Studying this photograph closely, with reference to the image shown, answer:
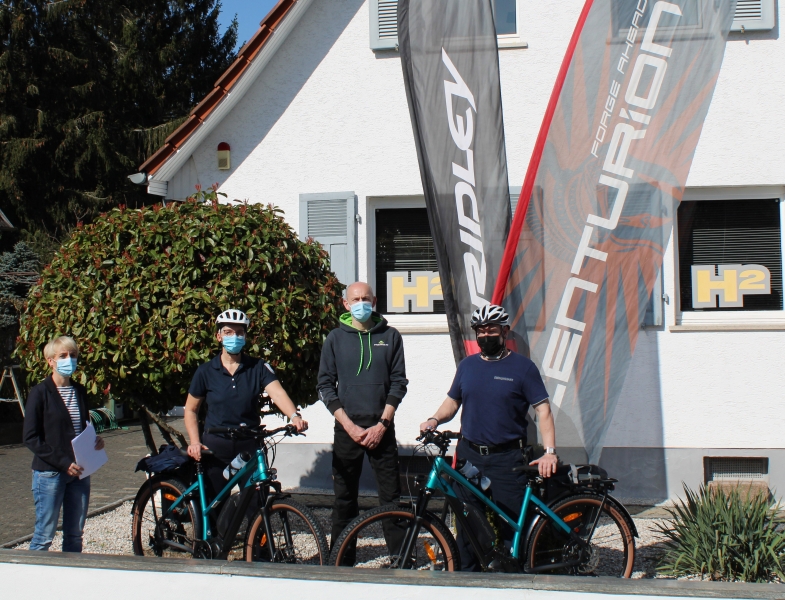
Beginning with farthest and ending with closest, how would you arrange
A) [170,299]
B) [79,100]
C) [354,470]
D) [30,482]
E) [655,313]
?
[79,100], [30,482], [655,313], [170,299], [354,470]

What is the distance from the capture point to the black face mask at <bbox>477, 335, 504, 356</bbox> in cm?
497

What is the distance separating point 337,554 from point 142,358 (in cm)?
189

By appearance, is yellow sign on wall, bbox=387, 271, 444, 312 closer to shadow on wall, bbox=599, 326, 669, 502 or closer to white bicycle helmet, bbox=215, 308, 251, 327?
shadow on wall, bbox=599, 326, 669, 502

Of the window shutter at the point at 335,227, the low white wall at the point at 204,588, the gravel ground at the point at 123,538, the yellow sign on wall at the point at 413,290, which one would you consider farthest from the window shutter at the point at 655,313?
the low white wall at the point at 204,588

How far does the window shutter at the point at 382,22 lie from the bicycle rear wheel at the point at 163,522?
15.7 feet

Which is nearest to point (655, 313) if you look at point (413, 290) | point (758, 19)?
point (413, 290)

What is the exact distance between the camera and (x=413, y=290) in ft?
28.5

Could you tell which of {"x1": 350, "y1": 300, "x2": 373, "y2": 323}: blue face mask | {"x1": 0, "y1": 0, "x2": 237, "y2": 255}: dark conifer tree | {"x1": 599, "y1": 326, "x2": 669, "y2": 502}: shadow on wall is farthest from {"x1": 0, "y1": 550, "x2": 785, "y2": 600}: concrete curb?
{"x1": 0, "y1": 0, "x2": 237, "y2": 255}: dark conifer tree

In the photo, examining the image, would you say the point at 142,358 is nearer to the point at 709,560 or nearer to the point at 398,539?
the point at 398,539

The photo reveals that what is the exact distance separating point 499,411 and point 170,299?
228 cm

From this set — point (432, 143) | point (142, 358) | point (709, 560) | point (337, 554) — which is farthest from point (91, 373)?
point (709, 560)

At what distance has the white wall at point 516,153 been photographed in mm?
7957

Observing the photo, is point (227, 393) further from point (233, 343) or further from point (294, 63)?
point (294, 63)

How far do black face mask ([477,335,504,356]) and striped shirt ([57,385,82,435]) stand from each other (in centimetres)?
242
